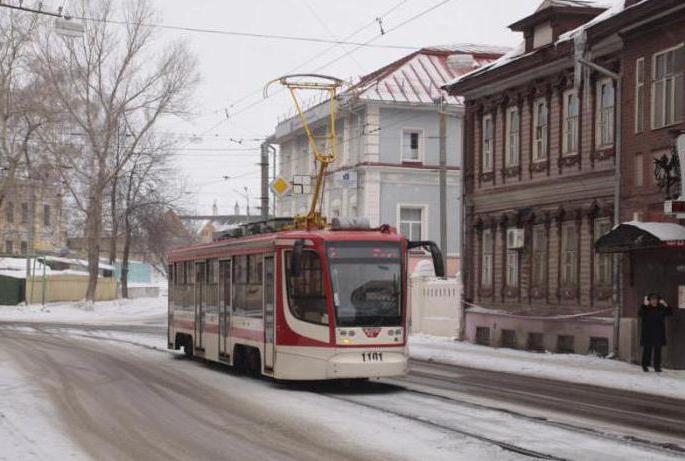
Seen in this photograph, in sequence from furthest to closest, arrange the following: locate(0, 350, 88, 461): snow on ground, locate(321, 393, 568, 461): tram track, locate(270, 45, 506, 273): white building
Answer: locate(270, 45, 506, 273): white building < locate(0, 350, 88, 461): snow on ground < locate(321, 393, 568, 461): tram track

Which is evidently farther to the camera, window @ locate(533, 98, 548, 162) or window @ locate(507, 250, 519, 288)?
window @ locate(507, 250, 519, 288)

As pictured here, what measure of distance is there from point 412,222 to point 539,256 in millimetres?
21577

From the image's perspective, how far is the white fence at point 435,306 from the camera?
38812 mm


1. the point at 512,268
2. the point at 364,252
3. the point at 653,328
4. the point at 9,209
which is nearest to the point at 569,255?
the point at 512,268

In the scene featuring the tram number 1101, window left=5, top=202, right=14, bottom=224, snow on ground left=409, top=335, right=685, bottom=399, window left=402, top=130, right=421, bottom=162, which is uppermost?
window left=402, top=130, right=421, bottom=162

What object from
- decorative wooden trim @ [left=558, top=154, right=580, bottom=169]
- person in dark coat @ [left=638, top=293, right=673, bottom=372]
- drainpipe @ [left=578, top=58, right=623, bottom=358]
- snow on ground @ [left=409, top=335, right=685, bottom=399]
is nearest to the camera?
snow on ground @ [left=409, top=335, right=685, bottom=399]

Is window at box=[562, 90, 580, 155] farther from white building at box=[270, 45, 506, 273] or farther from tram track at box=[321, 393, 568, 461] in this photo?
white building at box=[270, 45, 506, 273]

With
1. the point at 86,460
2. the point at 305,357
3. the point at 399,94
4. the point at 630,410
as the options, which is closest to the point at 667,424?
the point at 630,410

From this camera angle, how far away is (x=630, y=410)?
16672 millimetres

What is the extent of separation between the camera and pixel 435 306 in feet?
131

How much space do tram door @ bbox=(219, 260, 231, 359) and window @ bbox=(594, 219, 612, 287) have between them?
37.6ft

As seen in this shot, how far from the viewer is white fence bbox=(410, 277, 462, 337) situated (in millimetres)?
38812

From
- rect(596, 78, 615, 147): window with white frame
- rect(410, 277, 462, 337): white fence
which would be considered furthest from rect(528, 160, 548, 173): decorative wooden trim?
rect(410, 277, 462, 337): white fence

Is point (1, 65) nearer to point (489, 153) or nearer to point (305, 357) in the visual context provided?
point (489, 153)
